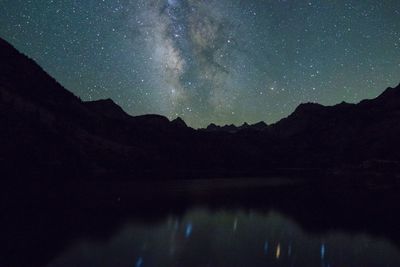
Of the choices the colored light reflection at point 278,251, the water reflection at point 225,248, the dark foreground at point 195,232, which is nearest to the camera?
the water reflection at point 225,248

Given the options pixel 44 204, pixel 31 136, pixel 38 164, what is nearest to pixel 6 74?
pixel 31 136

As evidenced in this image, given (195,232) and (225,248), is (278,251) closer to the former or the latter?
(225,248)

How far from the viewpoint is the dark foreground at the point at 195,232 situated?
22.3 m

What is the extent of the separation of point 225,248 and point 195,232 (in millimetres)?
6570

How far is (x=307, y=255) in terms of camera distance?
24188 millimetres

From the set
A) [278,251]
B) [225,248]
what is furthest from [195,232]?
[278,251]

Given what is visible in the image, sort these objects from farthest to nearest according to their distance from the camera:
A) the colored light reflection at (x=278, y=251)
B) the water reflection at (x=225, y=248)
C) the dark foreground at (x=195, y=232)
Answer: the colored light reflection at (x=278, y=251)
the dark foreground at (x=195, y=232)
the water reflection at (x=225, y=248)

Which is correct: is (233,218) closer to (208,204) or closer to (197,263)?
(208,204)

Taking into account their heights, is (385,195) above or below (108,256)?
above

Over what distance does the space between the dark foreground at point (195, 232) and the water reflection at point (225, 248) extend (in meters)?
0.07

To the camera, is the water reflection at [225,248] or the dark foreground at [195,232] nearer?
the water reflection at [225,248]

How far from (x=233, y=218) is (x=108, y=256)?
2045 cm

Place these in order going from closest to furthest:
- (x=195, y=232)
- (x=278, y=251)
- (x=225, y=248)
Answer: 1. (x=278, y=251)
2. (x=225, y=248)
3. (x=195, y=232)

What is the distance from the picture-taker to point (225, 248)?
25781mm
